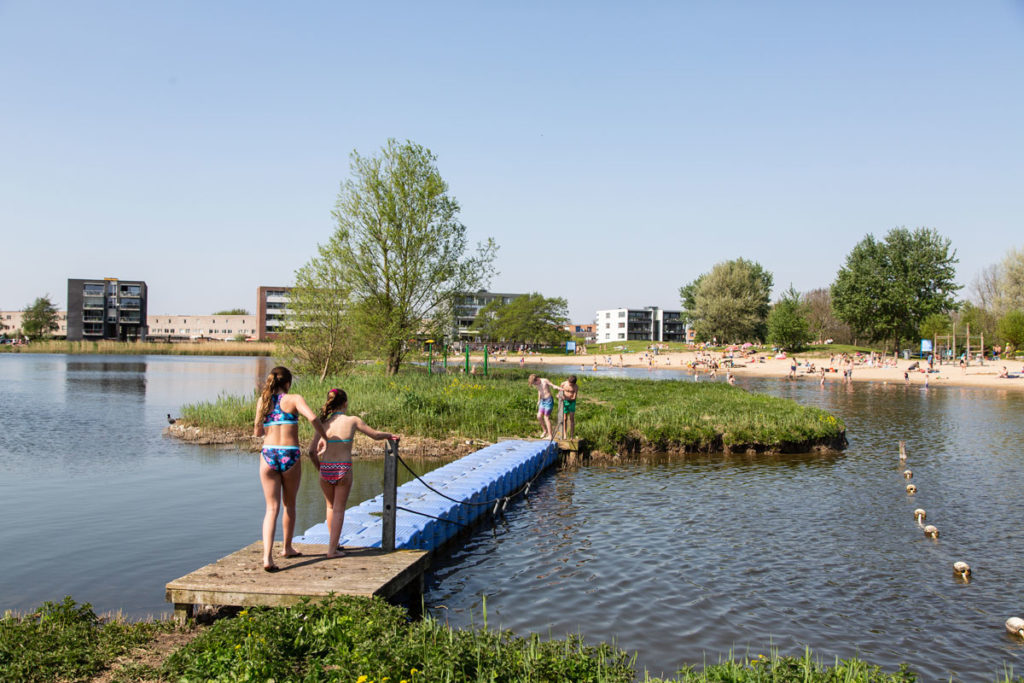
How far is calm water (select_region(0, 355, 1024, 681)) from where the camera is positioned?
9.35 m

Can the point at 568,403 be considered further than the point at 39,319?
No

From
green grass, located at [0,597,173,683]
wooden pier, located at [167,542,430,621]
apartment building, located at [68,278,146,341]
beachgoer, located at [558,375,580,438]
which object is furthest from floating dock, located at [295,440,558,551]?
apartment building, located at [68,278,146,341]

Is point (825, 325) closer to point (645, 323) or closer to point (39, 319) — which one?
point (645, 323)

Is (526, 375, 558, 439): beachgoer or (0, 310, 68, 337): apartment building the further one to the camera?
(0, 310, 68, 337): apartment building

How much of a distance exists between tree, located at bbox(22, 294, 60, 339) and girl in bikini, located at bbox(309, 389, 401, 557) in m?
Answer: 167

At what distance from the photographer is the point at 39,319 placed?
151 metres

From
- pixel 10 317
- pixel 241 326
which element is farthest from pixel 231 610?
pixel 10 317

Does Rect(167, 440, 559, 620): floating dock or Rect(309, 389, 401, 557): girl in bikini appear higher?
Rect(309, 389, 401, 557): girl in bikini

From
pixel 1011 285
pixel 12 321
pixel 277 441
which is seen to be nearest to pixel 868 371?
pixel 1011 285

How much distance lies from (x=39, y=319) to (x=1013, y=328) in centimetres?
16695

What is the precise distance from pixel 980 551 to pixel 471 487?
9.16 m

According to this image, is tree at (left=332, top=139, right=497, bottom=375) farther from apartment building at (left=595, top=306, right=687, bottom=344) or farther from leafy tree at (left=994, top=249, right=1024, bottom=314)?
apartment building at (left=595, top=306, right=687, bottom=344)

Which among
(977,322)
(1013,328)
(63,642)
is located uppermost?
(977,322)

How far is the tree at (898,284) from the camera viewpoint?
85.1m
